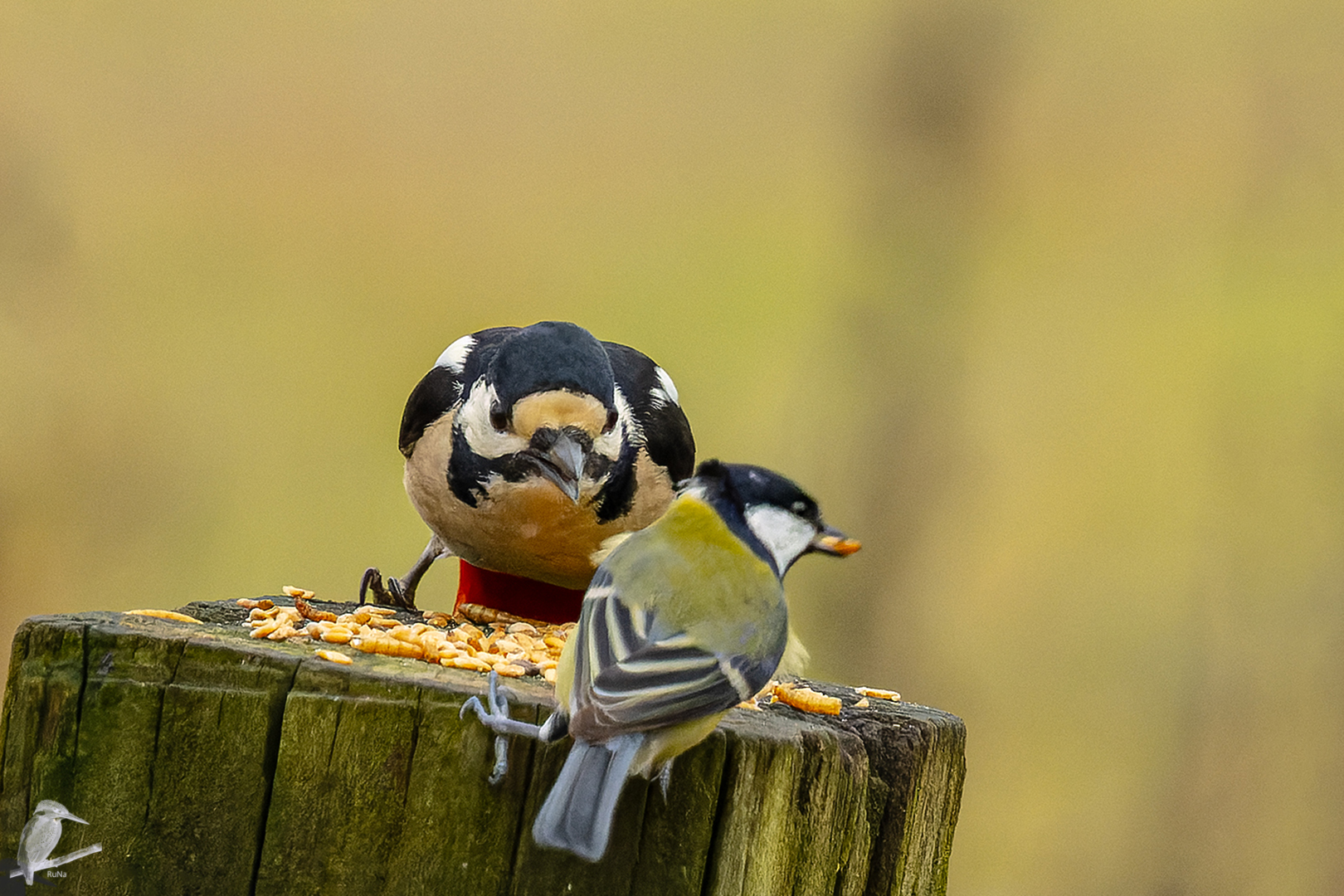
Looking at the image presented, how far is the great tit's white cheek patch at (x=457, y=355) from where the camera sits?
3484 millimetres

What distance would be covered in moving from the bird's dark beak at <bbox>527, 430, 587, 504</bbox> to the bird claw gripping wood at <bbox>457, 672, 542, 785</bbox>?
3.15 feet

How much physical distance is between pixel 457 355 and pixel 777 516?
5.16 feet

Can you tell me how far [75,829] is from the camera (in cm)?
197

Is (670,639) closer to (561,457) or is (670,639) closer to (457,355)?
(561,457)

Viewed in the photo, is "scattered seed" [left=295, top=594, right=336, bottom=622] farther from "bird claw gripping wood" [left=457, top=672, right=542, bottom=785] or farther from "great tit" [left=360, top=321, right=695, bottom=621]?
"bird claw gripping wood" [left=457, top=672, right=542, bottom=785]

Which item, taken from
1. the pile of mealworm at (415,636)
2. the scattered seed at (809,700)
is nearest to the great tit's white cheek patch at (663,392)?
the pile of mealworm at (415,636)

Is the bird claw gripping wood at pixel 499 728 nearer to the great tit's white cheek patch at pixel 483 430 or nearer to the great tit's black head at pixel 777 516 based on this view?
the great tit's black head at pixel 777 516

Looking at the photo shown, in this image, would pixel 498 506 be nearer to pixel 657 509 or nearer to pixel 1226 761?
pixel 657 509

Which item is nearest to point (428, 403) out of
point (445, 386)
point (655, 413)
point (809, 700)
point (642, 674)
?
point (445, 386)

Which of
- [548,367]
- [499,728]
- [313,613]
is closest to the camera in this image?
[499,728]

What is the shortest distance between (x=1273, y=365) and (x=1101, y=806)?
81.9 inches

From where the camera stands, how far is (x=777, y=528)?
2.20 metres

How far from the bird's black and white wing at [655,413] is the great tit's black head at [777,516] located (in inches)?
43.9

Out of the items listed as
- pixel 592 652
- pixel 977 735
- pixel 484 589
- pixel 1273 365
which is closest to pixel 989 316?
pixel 1273 365
